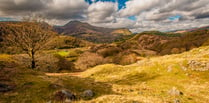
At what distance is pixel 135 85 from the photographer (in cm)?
2966

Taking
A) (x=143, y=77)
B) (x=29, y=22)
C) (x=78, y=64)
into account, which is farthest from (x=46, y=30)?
(x=78, y=64)

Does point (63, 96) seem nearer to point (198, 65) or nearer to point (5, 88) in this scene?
point (5, 88)

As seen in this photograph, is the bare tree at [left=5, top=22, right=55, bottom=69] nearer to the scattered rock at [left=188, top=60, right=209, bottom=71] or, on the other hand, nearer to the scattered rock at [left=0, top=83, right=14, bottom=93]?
the scattered rock at [left=0, top=83, right=14, bottom=93]

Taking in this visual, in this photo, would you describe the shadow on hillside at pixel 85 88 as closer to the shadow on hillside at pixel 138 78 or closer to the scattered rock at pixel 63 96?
the scattered rock at pixel 63 96

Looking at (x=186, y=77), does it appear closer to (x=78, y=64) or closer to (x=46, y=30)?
(x=46, y=30)

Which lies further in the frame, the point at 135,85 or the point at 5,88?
the point at 135,85

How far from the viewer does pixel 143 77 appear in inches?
1432

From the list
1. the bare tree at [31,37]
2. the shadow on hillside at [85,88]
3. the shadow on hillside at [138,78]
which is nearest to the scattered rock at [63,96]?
the shadow on hillside at [85,88]

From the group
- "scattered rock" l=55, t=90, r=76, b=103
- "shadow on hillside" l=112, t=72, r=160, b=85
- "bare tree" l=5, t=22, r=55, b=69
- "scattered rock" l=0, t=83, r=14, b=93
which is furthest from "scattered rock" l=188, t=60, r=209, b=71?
"bare tree" l=5, t=22, r=55, b=69

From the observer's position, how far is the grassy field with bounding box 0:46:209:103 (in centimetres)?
1495

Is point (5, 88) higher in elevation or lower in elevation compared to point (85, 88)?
higher

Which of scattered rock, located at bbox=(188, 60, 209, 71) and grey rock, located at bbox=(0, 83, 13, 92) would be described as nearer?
grey rock, located at bbox=(0, 83, 13, 92)

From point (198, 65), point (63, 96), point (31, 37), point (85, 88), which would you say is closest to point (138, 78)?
point (198, 65)

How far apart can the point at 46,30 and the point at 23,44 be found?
716 centimetres
